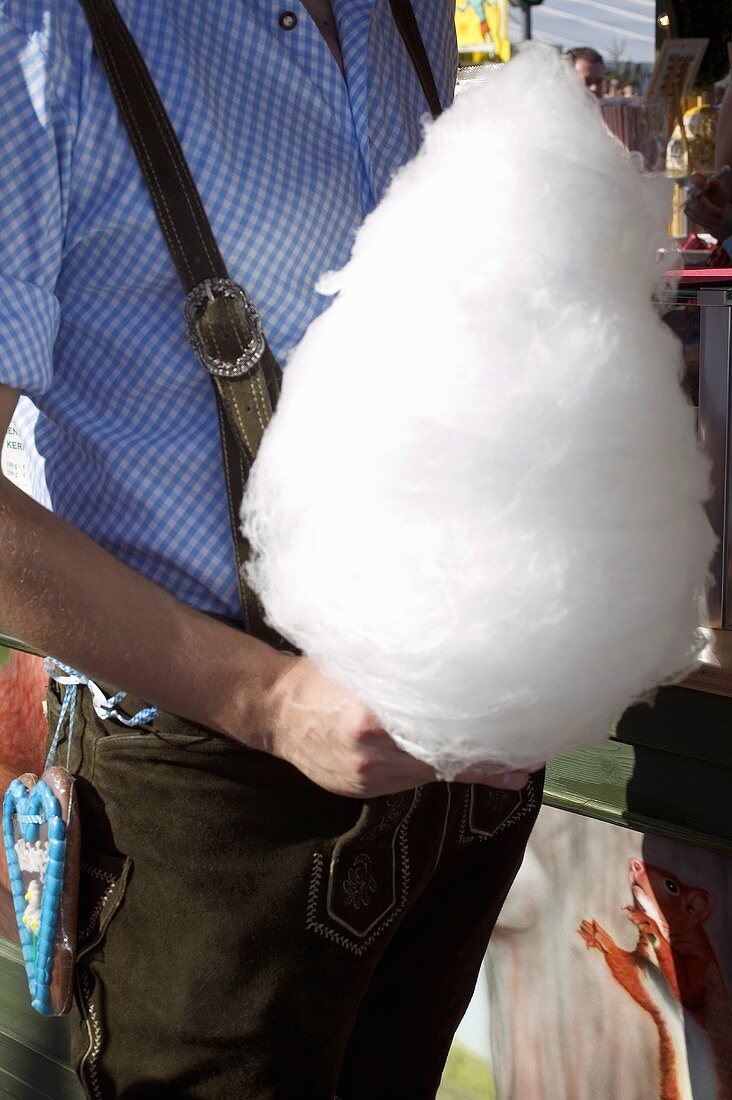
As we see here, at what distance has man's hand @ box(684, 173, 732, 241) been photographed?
207cm

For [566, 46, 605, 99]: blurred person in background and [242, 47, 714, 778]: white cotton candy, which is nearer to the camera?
[242, 47, 714, 778]: white cotton candy

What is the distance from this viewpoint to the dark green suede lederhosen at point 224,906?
924 millimetres

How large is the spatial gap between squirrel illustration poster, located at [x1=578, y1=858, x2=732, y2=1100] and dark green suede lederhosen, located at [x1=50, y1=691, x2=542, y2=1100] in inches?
19.3

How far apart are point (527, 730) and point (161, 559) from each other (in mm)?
357

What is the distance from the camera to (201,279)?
0.80 meters

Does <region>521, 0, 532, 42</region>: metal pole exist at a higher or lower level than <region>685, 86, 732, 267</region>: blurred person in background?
higher

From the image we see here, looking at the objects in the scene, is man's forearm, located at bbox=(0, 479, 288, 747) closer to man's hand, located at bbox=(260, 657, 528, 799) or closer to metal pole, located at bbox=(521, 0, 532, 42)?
man's hand, located at bbox=(260, 657, 528, 799)

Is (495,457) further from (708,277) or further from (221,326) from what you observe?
(708,277)

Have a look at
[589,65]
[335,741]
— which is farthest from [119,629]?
[589,65]

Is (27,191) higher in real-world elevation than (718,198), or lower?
higher

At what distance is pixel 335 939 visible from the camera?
948 millimetres

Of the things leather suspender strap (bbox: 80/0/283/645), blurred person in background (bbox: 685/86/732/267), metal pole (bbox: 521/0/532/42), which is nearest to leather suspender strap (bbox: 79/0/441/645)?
leather suspender strap (bbox: 80/0/283/645)

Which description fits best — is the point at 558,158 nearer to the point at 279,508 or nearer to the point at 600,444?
the point at 600,444

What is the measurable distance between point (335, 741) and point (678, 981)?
0.85 metres
